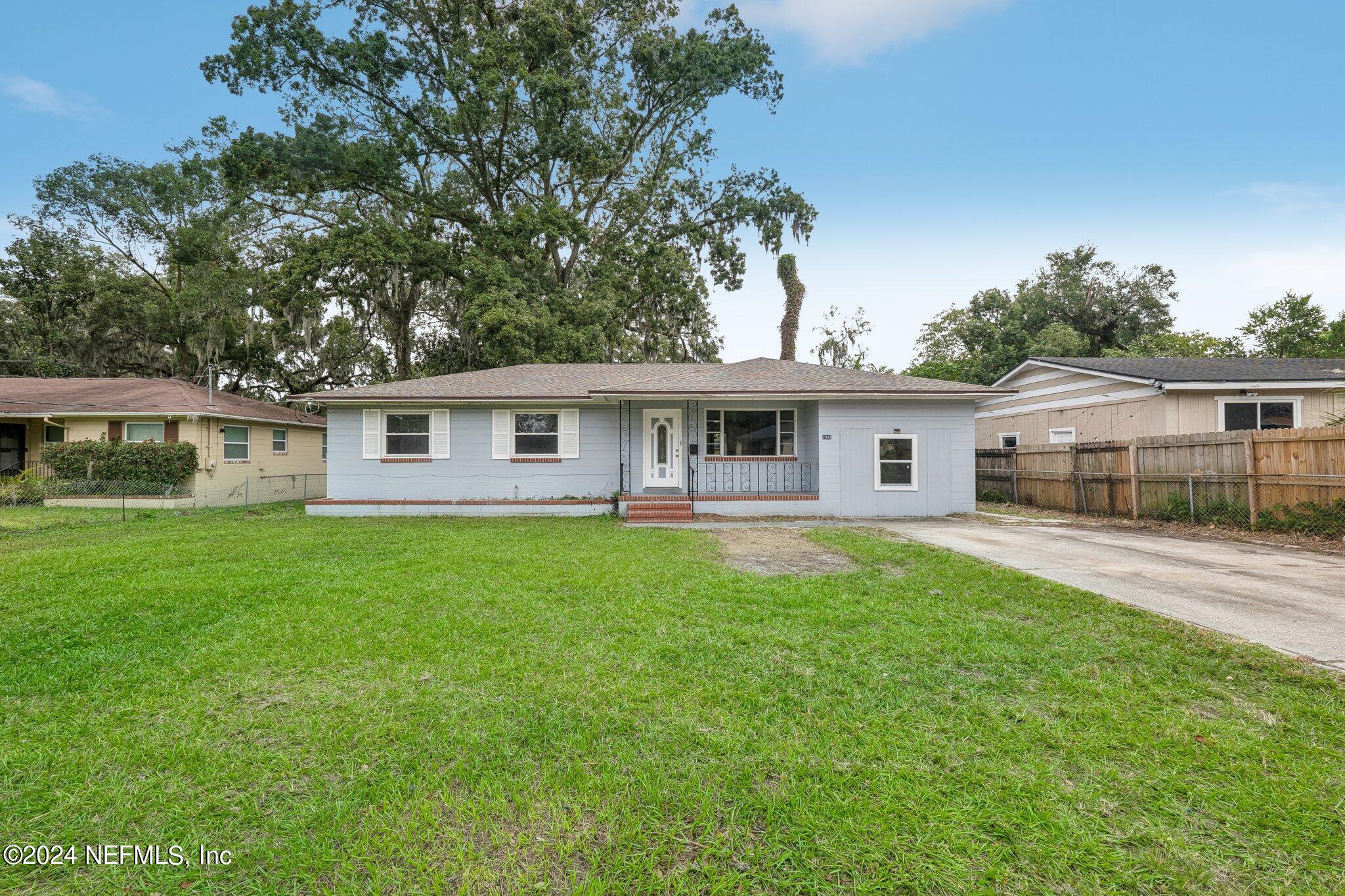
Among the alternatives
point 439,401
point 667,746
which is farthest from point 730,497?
point 667,746

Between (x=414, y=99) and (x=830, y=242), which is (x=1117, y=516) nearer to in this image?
(x=830, y=242)

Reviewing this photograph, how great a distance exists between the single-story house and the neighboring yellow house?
16.9 ft

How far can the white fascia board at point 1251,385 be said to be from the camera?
12.5 m

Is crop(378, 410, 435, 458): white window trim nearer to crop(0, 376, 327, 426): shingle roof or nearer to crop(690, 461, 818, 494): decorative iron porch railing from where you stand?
crop(0, 376, 327, 426): shingle roof

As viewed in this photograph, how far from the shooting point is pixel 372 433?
13562 millimetres

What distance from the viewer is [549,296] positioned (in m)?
21.0

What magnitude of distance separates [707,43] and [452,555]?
22.0 meters

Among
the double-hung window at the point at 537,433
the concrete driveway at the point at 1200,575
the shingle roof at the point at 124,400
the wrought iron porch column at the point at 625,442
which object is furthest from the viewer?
the shingle roof at the point at 124,400

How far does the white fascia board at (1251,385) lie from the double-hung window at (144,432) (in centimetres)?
2520

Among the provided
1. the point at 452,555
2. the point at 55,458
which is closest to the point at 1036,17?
the point at 452,555

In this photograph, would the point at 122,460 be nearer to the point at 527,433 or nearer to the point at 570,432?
the point at 527,433

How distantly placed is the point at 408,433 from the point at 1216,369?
64.8 feet

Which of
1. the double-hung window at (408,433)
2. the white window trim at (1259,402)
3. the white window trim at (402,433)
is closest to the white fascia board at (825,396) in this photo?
the white window trim at (402,433)

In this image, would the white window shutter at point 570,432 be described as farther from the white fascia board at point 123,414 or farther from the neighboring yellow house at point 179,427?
the white fascia board at point 123,414
